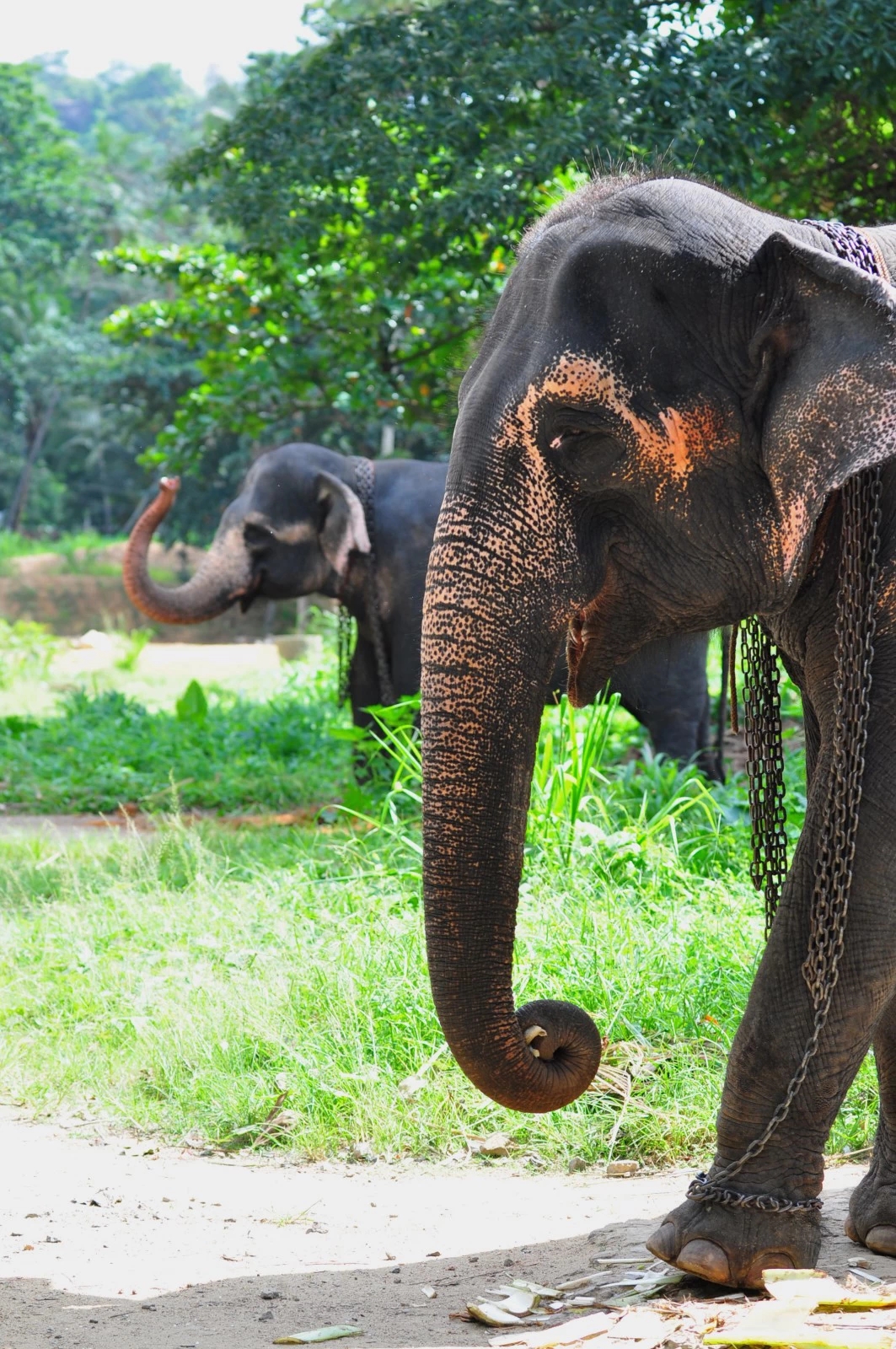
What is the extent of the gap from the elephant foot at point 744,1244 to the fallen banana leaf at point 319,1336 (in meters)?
0.55

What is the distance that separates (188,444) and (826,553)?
9328mm

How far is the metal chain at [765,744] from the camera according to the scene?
119 inches

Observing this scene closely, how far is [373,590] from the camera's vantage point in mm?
8453

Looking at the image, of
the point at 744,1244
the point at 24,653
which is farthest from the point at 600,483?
the point at 24,653

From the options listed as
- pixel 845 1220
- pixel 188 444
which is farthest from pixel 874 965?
pixel 188 444

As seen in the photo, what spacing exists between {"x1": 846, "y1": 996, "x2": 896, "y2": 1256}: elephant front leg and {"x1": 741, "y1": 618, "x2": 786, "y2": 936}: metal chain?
0.30 meters

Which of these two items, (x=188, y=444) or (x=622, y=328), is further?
(x=188, y=444)

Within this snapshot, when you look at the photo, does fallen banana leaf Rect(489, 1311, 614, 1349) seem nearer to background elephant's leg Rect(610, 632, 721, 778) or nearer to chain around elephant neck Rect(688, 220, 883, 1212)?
chain around elephant neck Rect(688, 220, 883, 1212)

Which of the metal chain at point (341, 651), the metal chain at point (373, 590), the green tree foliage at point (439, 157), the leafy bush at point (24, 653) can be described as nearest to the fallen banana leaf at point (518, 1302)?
the green tree foliage at point (439, 157)

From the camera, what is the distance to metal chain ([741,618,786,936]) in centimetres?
302

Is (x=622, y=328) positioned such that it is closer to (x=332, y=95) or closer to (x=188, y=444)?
(x=332, y=95)

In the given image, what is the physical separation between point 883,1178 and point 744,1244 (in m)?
0.52

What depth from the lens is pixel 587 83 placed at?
8.11m

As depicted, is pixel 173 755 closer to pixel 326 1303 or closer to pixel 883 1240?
pixel 326 1303
